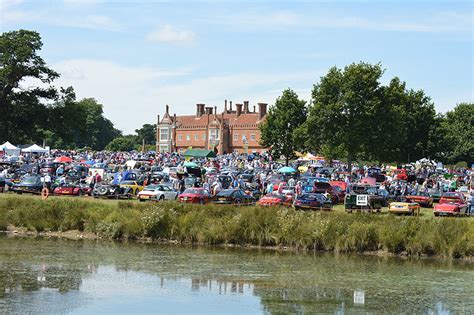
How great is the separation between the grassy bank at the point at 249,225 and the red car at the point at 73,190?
7627 mm

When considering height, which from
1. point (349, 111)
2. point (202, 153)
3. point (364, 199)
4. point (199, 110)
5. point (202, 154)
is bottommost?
point (364, 199)

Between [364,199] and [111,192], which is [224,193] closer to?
[111,192]

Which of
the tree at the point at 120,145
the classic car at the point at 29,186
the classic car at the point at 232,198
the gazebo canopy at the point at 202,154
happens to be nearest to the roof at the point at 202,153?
the gazebo canopy at the point at 202,154

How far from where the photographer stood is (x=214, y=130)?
144 m

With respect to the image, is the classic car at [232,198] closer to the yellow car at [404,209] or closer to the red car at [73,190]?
the yellow car at [404,209]

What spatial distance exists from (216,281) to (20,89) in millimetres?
68781

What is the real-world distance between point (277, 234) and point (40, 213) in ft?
41.4

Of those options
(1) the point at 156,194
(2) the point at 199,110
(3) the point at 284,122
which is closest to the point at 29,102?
(3) the point at 284,122

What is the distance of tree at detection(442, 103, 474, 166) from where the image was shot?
362 ft

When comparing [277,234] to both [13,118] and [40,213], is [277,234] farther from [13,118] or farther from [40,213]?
[13,118]

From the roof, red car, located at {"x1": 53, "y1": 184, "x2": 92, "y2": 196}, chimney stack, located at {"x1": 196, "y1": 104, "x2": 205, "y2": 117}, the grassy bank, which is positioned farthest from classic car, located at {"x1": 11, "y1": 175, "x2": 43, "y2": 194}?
chimney stack, located at {"x1": 196, "y1": 104, "x2": 205, "y2": 117}

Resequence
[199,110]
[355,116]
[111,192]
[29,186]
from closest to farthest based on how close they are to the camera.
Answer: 1. [111,192]
2. [29,186]
3. [355,116]
4. [199,110]

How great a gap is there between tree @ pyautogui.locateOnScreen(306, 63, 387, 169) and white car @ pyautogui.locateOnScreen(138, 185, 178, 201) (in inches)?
1174

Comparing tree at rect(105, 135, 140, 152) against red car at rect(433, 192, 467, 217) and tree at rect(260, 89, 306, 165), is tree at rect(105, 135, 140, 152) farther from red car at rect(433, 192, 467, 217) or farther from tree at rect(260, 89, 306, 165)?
red car at rect(433, 192, 467, 217)
